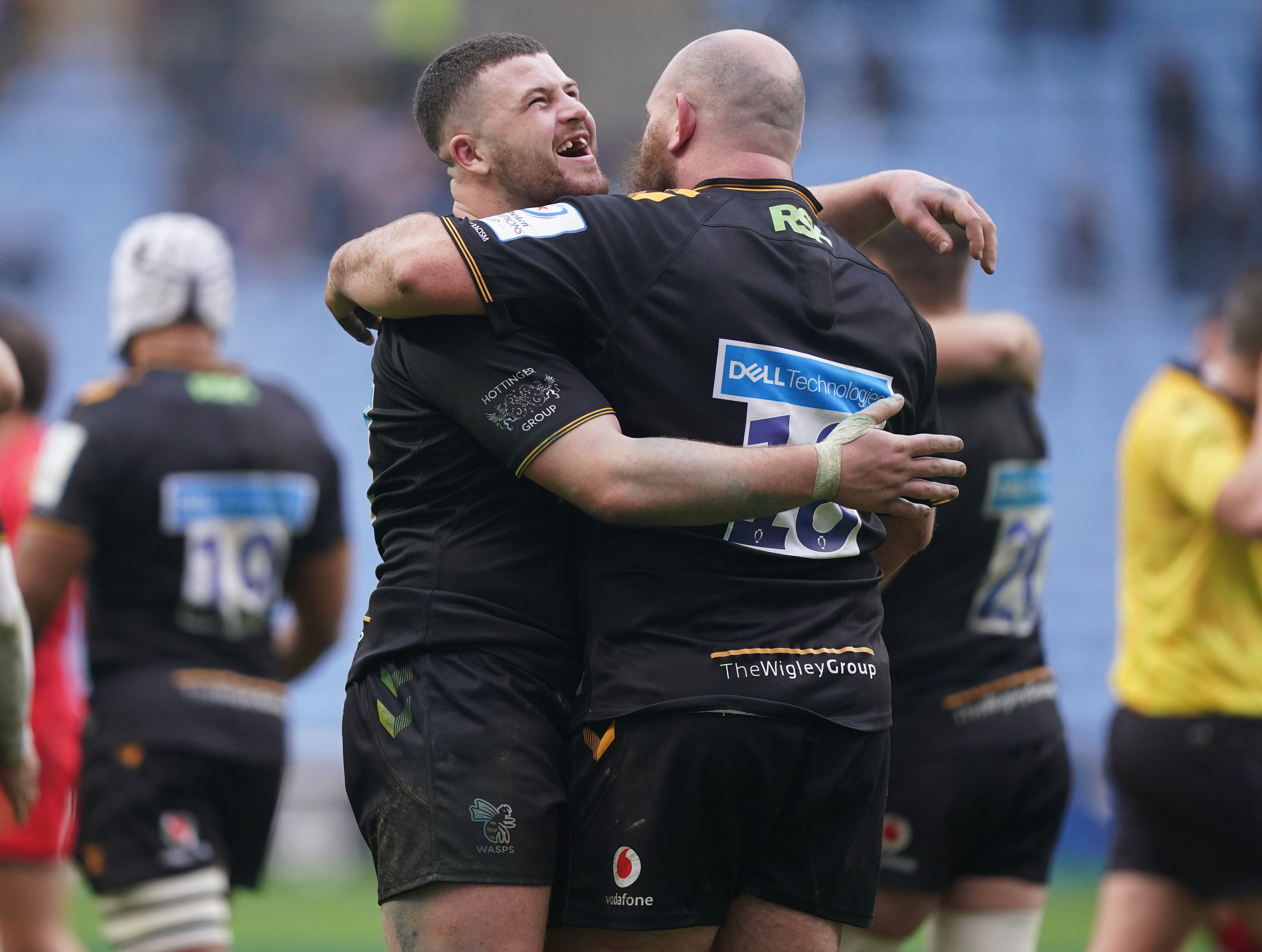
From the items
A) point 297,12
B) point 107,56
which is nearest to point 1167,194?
point 297,12

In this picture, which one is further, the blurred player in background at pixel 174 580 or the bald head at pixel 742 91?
the blurred player in background at pixel 174 580

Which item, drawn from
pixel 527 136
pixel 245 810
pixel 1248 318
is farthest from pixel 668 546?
pixel 1248 318

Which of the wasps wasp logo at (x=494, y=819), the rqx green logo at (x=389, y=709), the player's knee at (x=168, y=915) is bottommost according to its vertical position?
the player's knee at (x=168, y=915)

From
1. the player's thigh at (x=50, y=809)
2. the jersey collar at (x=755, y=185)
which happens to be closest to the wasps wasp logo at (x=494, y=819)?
the jersey collar at (x=755, y=185)

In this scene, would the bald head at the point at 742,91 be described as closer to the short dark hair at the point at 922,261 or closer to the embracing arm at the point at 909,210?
the embracing arm at the point at 909,210

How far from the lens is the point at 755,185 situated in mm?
3184

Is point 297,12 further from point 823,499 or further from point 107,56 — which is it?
point 823,499

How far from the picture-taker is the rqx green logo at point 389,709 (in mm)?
3012

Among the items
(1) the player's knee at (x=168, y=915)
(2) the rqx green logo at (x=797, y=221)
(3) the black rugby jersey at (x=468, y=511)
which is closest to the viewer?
(3) the black rugby jersey at (x=468, y=511)

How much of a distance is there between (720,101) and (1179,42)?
574 inches

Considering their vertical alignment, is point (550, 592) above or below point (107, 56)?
below

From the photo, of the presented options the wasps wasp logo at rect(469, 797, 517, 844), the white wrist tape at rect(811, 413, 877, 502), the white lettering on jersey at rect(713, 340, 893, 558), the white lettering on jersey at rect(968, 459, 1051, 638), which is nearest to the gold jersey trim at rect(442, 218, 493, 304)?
the white lettering on jersey at rect(713, 340, 893, 558)

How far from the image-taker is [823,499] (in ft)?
9.41

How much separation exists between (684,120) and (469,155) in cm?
49
